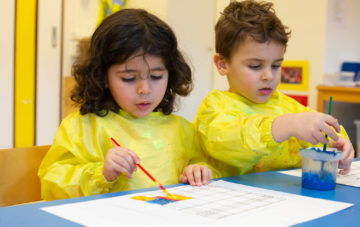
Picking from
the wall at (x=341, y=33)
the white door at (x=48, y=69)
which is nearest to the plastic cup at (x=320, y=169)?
the wall at (x=341, y=33)

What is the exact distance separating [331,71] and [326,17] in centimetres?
38

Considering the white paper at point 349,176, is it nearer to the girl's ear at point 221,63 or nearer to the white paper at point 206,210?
the white paper at point 206,210

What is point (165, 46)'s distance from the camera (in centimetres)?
124

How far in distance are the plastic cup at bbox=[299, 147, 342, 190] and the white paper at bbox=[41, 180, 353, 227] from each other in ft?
0.31

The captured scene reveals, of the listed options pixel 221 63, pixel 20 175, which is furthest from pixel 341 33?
pixel 20 175

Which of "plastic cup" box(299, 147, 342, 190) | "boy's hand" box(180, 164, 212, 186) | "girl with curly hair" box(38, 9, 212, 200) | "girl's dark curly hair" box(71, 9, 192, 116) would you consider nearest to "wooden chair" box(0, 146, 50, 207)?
"girl with curly hair" box(38, 9, 212, 200)

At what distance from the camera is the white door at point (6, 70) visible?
12.2 feet

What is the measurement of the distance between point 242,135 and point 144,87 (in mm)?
262

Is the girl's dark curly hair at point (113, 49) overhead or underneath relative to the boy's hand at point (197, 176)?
overhead

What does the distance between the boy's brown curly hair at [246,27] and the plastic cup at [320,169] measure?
0.41 meters

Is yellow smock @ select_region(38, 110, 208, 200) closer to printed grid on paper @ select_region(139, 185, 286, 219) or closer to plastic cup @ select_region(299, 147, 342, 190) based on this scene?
printed grid on paper @ select_region(139, 185, 286, 219)

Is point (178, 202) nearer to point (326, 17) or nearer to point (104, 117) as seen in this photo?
point (104, 117)

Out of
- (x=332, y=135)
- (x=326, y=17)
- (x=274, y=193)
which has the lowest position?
(x=274, y=193)

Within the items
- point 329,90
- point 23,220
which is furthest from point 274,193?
point 329,90
